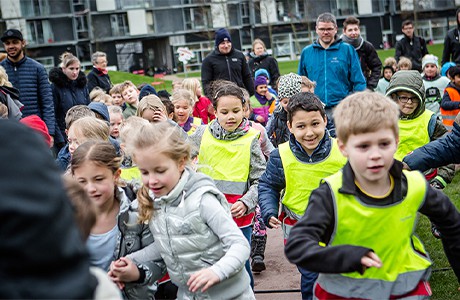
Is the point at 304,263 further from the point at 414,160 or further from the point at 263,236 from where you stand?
the point at 263,236

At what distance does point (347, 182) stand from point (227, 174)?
2780mm

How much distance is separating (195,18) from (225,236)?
65329 millimetres

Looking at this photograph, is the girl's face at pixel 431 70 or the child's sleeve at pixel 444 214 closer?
the child's sleeve at pixel 444 214

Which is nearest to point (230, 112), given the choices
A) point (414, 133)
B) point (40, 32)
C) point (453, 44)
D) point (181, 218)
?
point (414, 133)

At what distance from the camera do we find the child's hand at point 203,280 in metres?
3.37

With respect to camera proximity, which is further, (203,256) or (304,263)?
(203,256)

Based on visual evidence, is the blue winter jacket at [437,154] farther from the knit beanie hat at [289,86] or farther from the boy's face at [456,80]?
the boy's face at [456,80]

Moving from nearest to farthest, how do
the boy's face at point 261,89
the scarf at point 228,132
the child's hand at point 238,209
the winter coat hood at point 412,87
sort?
the child's hand at point 238,209
the scarf at point 228,132
the winter coat hood at point 412,87
the boy's face at point 261,89

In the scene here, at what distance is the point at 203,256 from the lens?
12.3 feet

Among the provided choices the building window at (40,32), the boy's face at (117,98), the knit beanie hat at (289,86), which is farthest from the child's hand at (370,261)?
the building window at (40,32)

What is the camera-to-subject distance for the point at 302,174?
4.92m

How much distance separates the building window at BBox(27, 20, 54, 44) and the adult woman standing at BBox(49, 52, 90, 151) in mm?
55236

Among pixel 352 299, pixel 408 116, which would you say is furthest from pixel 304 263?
pixel 408 116

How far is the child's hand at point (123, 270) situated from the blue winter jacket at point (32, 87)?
6.25 meters
